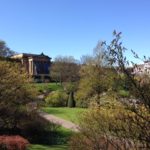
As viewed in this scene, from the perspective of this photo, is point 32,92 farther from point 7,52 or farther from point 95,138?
point 7,52

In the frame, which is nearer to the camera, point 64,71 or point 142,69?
point 142,69

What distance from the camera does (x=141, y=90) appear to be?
181 inches

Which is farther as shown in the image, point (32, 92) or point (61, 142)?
point (32, 92)

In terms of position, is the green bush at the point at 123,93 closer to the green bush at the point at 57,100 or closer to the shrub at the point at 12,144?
the shrub at the point at 12,144

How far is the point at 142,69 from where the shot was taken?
4.77 metres

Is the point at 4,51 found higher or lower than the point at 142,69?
higher

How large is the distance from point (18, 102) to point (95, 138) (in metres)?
15.0

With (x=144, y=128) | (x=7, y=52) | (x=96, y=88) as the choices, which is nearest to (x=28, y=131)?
(x=144, y=128)

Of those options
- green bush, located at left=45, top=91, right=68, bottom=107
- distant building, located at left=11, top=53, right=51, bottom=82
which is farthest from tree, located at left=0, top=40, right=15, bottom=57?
green bush, located at left=45, top=91, right=68, bottom=107

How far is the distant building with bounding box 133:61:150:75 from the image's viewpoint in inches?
183

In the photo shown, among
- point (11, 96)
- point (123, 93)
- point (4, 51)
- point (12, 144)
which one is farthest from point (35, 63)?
point (123, 93)

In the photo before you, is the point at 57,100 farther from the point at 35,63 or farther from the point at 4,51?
the point at 35,63

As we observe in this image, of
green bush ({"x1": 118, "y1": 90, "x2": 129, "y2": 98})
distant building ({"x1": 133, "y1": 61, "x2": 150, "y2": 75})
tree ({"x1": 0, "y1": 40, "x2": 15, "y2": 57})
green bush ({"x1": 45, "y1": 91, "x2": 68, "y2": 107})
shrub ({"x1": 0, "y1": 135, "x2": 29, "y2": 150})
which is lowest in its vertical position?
shrub ({"x1": 0, "y1": 135, "x2": 29, "y2": 150})

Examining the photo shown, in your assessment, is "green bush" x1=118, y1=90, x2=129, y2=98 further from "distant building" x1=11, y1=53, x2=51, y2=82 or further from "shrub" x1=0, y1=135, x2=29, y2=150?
"distant building" x1=11, y1=53, x2=51, y2=82
